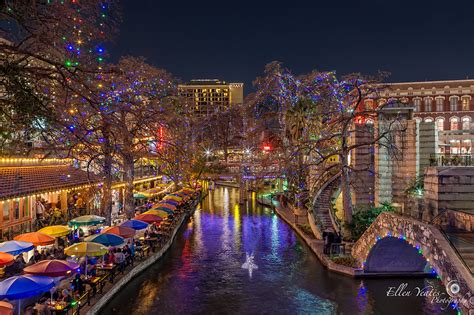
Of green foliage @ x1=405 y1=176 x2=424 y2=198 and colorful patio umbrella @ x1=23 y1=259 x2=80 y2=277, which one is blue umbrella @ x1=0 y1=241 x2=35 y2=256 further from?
green foliage @ x1=405 y1=176 x2=424 y2=198

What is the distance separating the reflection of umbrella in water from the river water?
13.3ft

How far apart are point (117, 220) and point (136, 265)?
12.4m

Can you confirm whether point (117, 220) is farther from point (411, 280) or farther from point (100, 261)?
point (411, 280)

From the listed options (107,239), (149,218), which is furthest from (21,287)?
(149,218)

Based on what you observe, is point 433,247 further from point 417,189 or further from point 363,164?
point 363,164

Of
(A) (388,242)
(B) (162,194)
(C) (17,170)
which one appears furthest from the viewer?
(B) (162,194)

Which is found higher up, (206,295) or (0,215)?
(0,215)

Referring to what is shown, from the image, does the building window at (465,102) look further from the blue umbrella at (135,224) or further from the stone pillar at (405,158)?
the blue umbrella at (135,224)

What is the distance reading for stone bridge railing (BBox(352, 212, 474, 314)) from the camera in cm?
1190

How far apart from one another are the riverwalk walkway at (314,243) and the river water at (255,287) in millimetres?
397

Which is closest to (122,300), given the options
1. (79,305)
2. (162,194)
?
(79,305)

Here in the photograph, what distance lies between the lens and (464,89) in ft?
249

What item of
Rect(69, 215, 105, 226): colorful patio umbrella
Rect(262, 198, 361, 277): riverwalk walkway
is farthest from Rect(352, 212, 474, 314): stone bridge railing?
Rect(69, 215, 105, 226): colorful patio umbrella

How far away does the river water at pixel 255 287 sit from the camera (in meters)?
18.7
